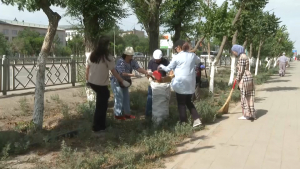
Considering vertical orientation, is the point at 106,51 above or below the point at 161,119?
above

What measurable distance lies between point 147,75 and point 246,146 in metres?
2.37

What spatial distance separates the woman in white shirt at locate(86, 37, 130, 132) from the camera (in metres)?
6.35

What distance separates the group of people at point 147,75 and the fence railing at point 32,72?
219cm

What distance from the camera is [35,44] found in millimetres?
64438

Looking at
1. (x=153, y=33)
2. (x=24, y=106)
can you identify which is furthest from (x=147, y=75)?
(x=153, y=33)

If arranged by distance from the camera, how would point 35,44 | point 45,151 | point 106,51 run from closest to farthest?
point 45,151, point 106,51, point 35,44

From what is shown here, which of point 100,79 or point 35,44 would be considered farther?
point 35,44

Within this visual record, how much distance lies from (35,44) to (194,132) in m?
61.8

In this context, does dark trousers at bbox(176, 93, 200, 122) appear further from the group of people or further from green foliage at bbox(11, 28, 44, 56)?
green foliage at bbox(11, 28, 44, 56)

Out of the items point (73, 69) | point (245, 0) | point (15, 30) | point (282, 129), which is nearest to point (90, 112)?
point (282, 129)

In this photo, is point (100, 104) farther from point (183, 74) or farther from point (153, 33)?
point (153, 33)

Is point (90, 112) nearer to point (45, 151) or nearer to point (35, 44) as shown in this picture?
point (45, 151)

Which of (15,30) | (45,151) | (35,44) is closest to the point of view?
(45,151)

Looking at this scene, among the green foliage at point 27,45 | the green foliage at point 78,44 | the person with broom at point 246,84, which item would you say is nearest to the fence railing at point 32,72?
the green foliage at point 78,44
